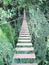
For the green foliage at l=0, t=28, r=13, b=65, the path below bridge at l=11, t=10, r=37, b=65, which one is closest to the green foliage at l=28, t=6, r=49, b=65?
the green foliage at l=0, t=28, r=13, b=65

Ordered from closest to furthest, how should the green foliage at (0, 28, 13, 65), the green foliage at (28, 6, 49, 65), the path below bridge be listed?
the path below bridge < the green foliage at (0, 28, 13, 65) < the green foliage at (28, 6, 49, 65)

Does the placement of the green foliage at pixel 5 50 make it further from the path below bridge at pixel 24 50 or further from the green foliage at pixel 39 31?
the green foliage at pixel 39 31

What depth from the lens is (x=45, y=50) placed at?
14.0 ft

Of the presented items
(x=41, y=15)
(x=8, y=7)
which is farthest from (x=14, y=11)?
(x=41, y=15)

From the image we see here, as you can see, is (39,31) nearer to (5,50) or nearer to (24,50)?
(5,50)

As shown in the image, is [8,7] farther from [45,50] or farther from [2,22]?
[45,50]

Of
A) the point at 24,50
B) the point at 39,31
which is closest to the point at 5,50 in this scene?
the point at 24,50

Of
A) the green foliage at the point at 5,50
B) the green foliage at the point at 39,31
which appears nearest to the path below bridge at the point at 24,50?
the green foliage at the point at 5,50

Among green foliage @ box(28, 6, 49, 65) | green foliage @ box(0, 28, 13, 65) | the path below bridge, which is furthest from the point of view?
green foliage @ box(28, 6, 49, 65)

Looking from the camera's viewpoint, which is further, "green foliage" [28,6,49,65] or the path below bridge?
"green foliage" [28,6,49,65]

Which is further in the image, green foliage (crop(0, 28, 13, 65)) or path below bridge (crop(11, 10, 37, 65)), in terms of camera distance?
green foliage (crop(0, 28, 13, 65))

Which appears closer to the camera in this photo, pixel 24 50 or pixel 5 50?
pixel 24 50

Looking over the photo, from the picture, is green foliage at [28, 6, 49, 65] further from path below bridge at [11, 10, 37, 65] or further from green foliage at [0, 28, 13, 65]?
path below bridge at [11, 10, 37, 65]

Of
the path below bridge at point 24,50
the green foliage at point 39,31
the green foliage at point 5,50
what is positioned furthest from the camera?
the green foliage at point 39,31
